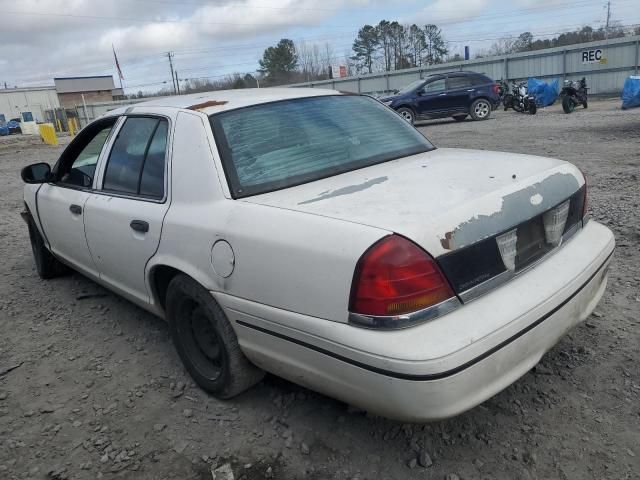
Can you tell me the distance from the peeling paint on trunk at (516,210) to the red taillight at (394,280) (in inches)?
4.9

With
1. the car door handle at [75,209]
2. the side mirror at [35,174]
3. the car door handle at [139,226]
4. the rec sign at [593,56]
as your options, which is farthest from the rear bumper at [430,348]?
the rec sign at [593,56]

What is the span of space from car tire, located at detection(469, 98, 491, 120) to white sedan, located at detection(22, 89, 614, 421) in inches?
616

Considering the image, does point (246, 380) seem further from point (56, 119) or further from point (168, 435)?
point (56, 119)

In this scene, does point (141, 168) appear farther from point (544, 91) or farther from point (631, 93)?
point (544, 91)

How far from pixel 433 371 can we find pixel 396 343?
0.15m

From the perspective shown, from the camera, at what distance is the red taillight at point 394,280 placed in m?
1.87

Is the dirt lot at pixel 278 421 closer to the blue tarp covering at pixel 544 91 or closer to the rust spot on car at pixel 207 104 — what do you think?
the rust spot on car at pixel 207 104

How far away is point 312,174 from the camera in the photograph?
265 cm

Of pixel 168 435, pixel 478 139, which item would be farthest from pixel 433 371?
pixel 478 139

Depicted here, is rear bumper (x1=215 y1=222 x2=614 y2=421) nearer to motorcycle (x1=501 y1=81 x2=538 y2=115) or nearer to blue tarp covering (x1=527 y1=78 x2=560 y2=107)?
motorcycle (x1=501 y1=81 x2=538 y2=115)

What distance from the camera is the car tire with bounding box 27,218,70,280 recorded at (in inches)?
187

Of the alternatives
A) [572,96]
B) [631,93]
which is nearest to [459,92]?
[572,96]

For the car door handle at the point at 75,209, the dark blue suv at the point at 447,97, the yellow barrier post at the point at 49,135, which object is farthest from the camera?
the yellow barrier post at the point at 49,135

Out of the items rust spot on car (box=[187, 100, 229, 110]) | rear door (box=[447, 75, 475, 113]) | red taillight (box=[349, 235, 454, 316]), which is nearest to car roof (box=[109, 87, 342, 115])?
rust spot on car (box=[187, 100, 229, 110])
